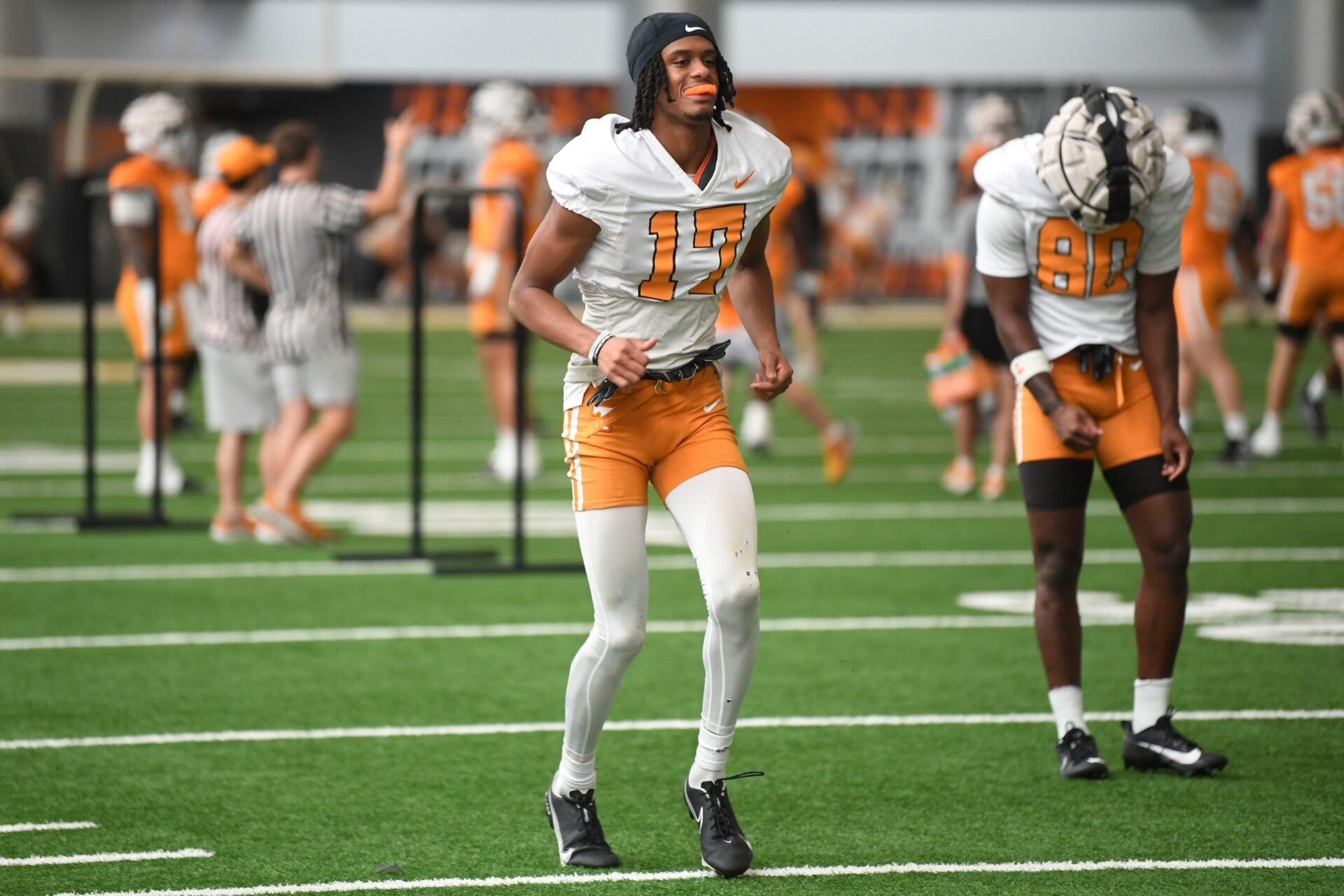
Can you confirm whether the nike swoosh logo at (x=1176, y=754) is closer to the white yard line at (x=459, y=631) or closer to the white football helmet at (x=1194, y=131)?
the white yard line at (x=459, y=631)

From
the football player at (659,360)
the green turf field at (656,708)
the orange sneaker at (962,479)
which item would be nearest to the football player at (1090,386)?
the green turf field at (656,708)

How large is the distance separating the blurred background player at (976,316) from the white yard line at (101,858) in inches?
276

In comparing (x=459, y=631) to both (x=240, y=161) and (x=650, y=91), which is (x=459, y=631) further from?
(x=650, y=91)

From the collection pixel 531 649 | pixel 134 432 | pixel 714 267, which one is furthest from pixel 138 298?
pixel 714 267

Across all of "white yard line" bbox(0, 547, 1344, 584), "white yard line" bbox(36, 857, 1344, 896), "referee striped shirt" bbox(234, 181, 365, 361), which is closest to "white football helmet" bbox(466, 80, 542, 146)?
"referee striped shirt" bbox(234, 181, 365, 361)

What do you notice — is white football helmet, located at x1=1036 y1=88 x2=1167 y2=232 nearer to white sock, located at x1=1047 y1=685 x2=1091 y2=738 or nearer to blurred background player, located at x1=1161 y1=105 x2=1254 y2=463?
white sock, located at x1=1047 y1=685 x2=1091 y2=738

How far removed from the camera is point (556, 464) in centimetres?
1390

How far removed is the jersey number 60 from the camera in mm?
4539

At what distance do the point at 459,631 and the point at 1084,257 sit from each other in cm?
353

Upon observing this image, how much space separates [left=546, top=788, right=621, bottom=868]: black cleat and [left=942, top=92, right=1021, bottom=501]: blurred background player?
261 inches

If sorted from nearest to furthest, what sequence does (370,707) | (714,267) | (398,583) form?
(714,267)
(370,707)
(398,583)

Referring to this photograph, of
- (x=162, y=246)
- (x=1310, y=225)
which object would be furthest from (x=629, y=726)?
(x=1310, y=225)

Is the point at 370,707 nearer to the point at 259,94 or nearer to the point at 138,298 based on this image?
the point at 138,298

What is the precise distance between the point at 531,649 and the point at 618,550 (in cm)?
302
